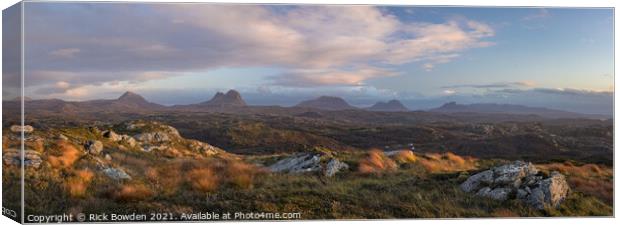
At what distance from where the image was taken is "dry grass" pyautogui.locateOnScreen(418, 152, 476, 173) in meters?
22.0

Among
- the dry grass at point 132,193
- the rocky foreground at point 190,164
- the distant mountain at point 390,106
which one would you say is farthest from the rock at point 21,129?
the distant mountain at point 390,106

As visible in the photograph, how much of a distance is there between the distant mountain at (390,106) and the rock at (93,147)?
31.5 ft

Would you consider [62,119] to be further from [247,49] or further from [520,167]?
[520,167]

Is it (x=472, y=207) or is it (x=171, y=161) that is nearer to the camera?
(x=472, y=207)

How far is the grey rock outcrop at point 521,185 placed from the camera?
61.8 feet

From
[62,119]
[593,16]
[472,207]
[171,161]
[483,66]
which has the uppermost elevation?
[593,16]

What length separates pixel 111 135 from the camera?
22.8 m

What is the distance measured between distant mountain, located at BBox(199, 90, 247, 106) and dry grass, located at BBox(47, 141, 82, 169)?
14.7ft

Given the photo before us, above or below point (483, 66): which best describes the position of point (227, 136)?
below

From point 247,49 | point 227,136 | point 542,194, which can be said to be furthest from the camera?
point 227,136

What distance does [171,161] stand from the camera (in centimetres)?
2080

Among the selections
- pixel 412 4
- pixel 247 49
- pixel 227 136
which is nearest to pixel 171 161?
pixel 227 136

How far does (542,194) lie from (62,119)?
15.7 m

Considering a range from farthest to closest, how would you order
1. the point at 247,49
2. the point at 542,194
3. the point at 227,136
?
1. the point at 227,136
2. the point at 247,49
3. the point at 542,194
